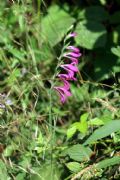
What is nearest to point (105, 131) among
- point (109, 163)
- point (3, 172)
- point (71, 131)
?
point (109, 163)

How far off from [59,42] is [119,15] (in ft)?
1.18

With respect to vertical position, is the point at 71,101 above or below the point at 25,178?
below

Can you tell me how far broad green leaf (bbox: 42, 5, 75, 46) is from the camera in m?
2.77

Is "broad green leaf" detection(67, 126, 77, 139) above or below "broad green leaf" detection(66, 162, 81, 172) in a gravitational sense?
above

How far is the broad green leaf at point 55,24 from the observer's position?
2770mm

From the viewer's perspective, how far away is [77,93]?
106 inches

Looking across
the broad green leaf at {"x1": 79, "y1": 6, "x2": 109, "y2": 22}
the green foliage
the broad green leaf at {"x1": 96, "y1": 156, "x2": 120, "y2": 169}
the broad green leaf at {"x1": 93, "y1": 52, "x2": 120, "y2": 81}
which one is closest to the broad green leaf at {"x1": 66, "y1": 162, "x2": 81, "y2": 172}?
the green foliage

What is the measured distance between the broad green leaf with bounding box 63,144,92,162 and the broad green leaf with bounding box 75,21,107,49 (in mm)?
968

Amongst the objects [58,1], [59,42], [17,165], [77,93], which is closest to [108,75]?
[77,93]

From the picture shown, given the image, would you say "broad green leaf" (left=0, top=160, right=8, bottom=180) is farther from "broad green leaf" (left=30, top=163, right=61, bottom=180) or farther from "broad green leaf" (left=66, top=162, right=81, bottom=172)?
"broad green leaf" (left=66, top=162, right=81, bottom=172)

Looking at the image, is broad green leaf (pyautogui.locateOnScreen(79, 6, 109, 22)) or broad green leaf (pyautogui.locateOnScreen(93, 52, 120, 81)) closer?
broad green leaf (pyautogui.locateOnScreen(93, 52, 120, 81))

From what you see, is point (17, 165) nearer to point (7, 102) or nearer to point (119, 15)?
point (7, 102)

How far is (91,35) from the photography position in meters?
2.73

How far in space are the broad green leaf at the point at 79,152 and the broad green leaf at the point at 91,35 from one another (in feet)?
3.17
